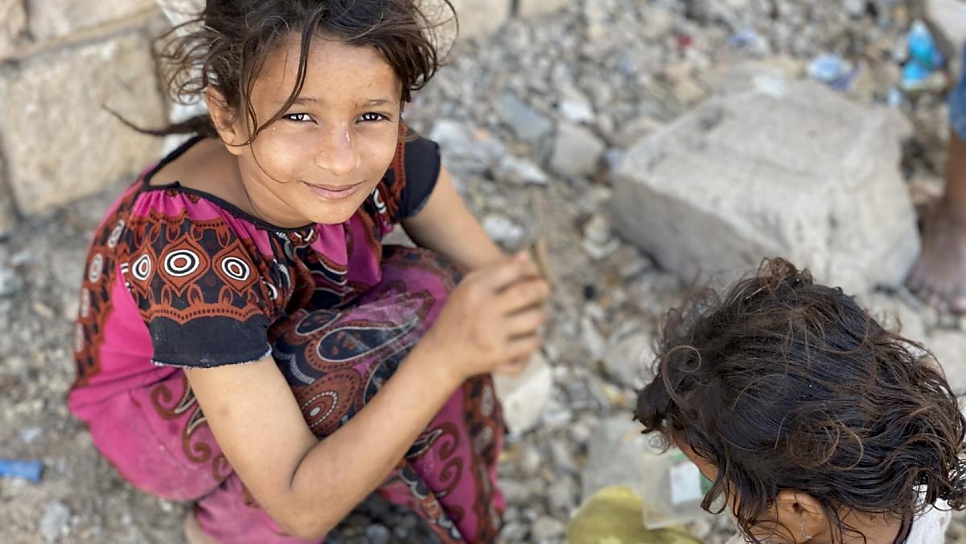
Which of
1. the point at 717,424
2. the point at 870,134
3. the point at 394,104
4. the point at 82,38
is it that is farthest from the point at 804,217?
the point at 82,38

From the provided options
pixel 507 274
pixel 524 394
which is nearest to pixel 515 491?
pixel 524 394

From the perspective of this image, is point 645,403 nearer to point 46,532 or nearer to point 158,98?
point 46,532

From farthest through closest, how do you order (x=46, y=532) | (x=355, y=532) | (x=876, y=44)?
(x=876, y=44) → (x=355, y=532) → (x=46, y=532)

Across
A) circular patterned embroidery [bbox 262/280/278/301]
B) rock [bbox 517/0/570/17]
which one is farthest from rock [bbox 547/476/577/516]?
rock [bbox 517/0/570/17]

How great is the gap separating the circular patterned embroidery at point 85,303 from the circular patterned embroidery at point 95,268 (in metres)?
0.03

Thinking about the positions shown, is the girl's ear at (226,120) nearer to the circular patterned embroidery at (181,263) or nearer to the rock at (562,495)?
the circular patterned embroidery at (181,263)

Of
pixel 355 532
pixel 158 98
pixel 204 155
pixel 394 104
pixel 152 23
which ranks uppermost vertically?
pixel 394 104

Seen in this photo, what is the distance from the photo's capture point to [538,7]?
345 cm

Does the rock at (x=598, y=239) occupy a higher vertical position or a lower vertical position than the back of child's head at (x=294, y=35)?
lower

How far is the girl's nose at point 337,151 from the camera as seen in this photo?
1331mm

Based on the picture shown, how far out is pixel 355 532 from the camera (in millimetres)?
1990

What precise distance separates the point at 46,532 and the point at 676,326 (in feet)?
4.16

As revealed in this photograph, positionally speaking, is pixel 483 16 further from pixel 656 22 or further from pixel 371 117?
pixel 371 117

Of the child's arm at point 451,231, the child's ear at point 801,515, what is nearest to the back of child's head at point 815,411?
the child's ear at point 801,515
